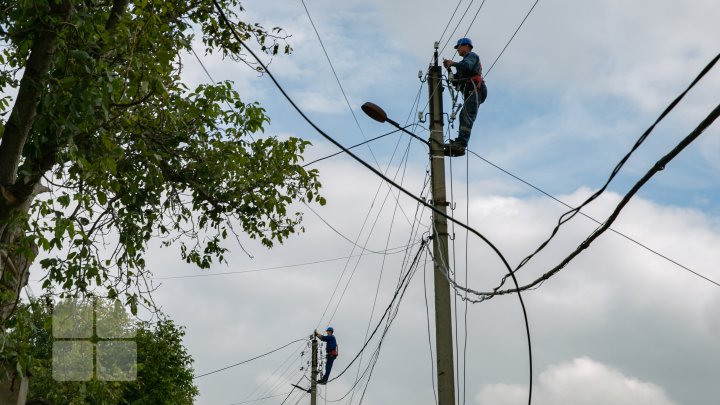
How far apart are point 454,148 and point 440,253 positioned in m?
1.47

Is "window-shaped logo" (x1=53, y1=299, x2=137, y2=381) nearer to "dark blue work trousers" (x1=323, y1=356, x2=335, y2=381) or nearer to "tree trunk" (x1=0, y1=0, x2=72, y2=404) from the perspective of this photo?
"tree trunk" (x1=0, y1=0, x2=72, y2=404)

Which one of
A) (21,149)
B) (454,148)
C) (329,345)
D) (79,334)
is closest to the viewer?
(21,149)

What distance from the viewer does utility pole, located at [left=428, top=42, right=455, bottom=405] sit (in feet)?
31.1

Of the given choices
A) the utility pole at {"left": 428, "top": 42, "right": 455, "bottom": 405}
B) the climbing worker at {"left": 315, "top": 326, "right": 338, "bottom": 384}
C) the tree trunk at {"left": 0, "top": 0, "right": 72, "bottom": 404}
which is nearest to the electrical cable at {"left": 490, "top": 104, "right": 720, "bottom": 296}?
the utility pole at {"left": 428, "top": 42, "right": 455, "bottom": 405}

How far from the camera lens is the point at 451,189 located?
34.9 ft

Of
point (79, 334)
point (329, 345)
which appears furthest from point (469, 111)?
point (329, 345)

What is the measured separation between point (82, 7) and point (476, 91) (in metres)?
5.11

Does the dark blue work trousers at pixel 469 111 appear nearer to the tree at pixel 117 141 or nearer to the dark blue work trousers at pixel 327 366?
the tree at pixel 117 141

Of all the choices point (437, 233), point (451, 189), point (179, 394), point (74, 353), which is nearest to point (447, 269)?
point (437, 233)

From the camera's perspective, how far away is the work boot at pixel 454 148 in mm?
10734

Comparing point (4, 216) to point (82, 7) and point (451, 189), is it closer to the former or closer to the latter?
point (82, 7)

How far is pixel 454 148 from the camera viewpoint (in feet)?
35.3

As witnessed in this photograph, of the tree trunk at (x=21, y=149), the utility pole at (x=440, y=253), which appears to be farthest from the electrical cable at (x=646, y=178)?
the tree trunk at (x=21, y=149)

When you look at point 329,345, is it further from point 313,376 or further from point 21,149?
point 21,149
